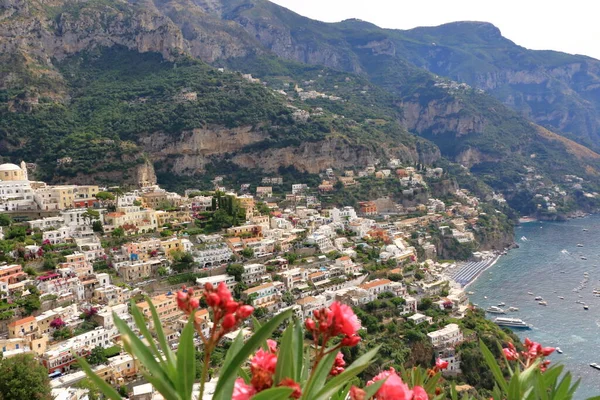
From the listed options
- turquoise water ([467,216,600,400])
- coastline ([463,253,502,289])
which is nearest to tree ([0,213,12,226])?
turquoise water ([467,216,600,400])

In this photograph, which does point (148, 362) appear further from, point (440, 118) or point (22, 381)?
point (440, 118)

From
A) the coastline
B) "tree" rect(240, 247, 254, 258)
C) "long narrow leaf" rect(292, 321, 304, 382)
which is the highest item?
"long narrow leaf" rect(292, 321, 304, 382)

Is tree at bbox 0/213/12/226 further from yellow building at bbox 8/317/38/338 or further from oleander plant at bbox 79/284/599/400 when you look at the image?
oleander plant at bbox 79/284/599/400

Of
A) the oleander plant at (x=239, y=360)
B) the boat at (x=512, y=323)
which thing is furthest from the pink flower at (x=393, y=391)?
the boat at (x=512, y=323)

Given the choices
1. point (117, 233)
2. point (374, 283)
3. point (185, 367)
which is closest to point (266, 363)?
point (185, 367)

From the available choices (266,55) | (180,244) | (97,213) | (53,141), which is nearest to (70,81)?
(53,141)
